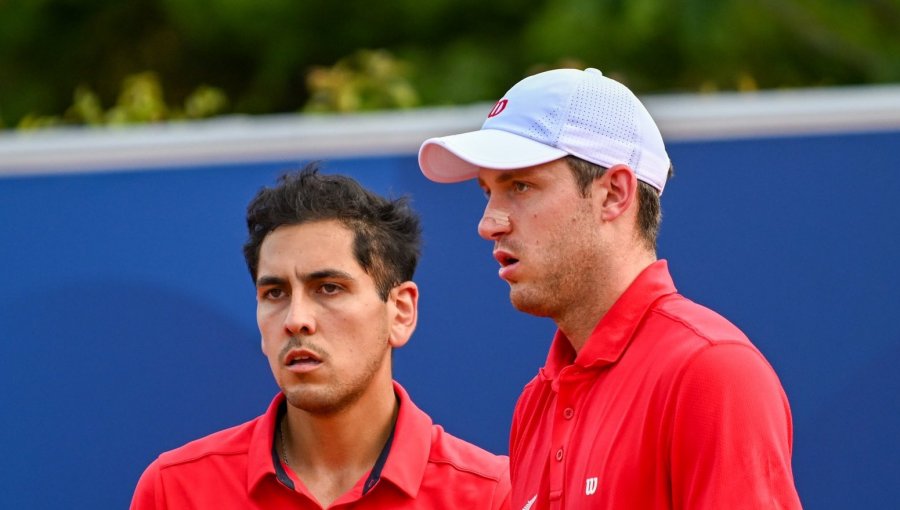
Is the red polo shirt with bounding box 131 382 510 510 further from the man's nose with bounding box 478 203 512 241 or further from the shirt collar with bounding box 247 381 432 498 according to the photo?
the man's nose with bounding box 478 203 512 241

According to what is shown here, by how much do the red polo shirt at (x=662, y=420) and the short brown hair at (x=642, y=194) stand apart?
0.26 ft

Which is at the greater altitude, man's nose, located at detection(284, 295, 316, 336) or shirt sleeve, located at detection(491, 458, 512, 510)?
man's nose, located at detection(284, 295, 316, 336)

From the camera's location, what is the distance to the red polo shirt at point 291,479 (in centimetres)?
335

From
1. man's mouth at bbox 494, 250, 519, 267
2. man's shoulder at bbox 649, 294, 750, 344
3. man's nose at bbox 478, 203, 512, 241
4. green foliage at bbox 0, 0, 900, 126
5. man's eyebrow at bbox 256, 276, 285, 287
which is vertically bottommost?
man's shoulder at bbox 649, 294, 750, 344

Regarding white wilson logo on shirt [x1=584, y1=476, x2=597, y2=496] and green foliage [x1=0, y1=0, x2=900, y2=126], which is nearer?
white wilson logo on shirt [x1=584, y1=476, x2=597, y2=496]

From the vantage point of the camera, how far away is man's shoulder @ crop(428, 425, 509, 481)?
3.44 metres

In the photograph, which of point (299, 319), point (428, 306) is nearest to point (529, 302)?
point (299, 319)

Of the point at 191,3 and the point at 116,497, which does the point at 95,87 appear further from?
the point at 116,497

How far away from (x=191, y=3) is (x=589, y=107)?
7712 mm

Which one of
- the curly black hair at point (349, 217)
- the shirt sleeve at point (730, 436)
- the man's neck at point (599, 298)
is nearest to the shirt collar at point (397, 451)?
the curly black hair at point (349, 217)

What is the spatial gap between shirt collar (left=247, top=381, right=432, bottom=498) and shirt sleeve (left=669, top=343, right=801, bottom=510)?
1088mm

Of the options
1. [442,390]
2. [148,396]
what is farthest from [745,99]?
[148,396]

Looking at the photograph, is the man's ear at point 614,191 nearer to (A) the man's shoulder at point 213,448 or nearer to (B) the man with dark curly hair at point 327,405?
(B) the man with dark curly hair at point 327,405

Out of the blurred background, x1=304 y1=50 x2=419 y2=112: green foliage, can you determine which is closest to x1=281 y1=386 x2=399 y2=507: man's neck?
the blurred background
